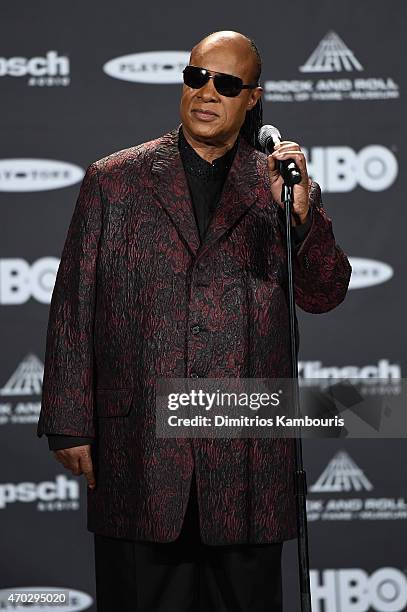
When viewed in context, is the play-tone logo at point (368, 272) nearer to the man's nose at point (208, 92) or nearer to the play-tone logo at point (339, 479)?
the play-tone logo at point (339, 479)

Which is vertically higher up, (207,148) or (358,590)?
(207,148)

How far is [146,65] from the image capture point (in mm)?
→ 3586

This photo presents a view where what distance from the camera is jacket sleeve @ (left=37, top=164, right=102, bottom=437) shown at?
223 centimetres

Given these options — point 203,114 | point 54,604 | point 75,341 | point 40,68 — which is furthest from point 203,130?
point 54,604

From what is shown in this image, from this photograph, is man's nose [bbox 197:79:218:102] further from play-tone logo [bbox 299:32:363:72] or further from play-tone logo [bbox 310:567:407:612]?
play-tone logo [bbox 310:567:407:612]

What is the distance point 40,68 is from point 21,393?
42.2 inches

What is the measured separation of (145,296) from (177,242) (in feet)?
0.42

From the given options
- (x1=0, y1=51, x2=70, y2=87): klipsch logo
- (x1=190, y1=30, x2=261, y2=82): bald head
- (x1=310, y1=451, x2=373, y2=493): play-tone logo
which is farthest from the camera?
(x1=310, y1=451, x2=373, y2=493): play-tone logo

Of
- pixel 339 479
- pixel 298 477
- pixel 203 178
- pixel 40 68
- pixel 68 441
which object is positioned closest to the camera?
pixel 298 477

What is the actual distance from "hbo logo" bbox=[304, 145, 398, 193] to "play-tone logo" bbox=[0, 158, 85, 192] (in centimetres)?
79

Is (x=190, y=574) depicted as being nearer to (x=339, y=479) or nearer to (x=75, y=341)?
(x=75, y=341)

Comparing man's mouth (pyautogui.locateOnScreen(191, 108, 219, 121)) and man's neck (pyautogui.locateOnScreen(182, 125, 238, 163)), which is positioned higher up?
man's mouth (pyautogui.locateOnScreen(191, 108, 219, 121))

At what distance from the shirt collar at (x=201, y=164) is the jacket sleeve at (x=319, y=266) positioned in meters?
0.20

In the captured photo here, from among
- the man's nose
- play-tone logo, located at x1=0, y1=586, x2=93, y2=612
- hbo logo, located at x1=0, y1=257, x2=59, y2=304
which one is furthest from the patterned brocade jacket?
play-tone logo, located at x1=0, y1=586, x2=93, y2=612
